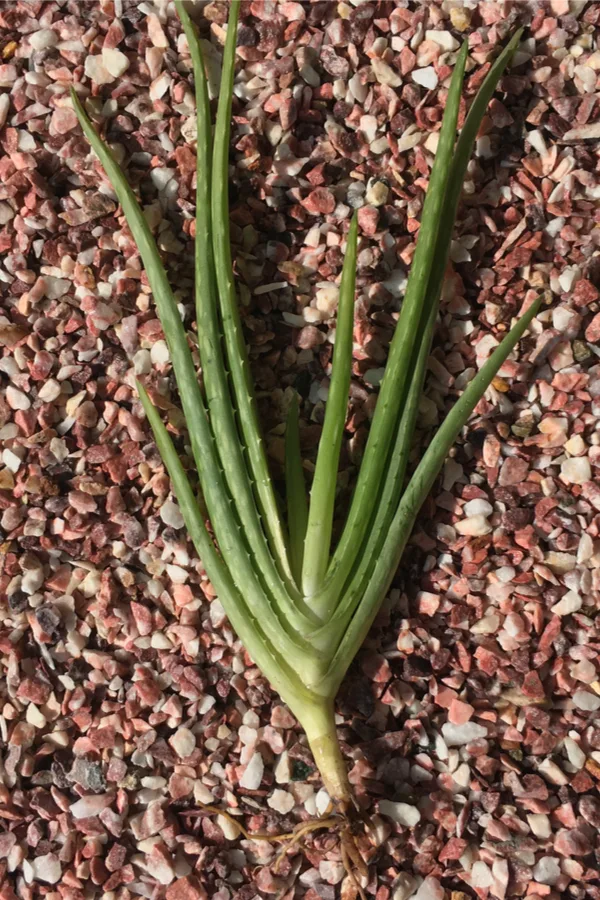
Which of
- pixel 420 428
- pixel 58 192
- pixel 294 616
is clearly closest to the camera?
pixel 294 616

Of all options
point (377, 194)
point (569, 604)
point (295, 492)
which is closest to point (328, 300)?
point (377, 194)

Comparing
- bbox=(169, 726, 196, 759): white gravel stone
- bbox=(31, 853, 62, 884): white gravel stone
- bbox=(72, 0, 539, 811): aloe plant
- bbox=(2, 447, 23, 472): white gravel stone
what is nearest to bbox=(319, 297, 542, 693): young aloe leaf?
bbox=(72, 0, 539, 811): aloe plant

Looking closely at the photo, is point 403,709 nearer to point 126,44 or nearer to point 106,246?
point 106,246

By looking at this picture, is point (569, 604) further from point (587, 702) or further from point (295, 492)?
point (295, 492)

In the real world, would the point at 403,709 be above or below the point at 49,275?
below

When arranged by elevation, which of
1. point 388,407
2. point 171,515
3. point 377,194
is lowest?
point 171,515

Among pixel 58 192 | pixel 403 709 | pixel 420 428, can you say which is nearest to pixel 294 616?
pixel 403 709

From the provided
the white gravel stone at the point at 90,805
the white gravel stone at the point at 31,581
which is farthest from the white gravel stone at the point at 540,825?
the white gravel stone at the point at 31,581
